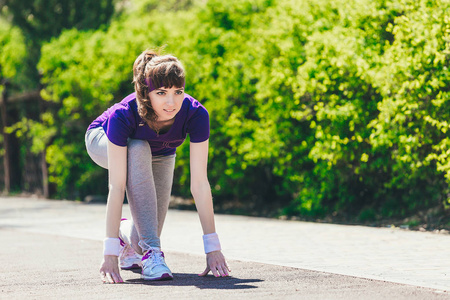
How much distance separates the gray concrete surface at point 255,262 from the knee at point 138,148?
839mm

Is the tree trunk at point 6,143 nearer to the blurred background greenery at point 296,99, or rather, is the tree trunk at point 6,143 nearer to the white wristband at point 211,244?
the blurred background greenery at point 296,99

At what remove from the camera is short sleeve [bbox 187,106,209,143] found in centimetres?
499

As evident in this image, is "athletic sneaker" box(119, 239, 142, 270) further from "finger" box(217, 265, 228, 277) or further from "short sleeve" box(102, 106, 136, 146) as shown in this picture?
"short sleeve" box(102, 106, 136, 146)

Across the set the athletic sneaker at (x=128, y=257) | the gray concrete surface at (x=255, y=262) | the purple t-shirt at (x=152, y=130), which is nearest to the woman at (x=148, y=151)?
the purple t-shirt at (x=152, y=130)

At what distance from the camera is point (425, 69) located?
24.7 ft

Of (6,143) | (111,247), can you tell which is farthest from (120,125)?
(6,143)

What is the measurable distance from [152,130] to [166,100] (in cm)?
25

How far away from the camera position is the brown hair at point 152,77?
4750mm

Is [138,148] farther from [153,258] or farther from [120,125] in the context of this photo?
[153,258]

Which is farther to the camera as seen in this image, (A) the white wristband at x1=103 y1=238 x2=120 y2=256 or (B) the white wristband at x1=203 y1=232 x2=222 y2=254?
(B) the white wristband at x1=203 y1=232 x2=222 y2=254

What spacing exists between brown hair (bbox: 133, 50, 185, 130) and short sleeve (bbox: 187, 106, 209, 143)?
0.25m

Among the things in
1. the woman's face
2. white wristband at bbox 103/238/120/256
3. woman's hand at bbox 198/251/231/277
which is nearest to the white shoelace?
white wristband at bbox 103/238/120/256

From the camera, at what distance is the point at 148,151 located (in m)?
4.93

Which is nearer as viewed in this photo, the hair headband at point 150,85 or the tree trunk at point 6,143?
the hair headband at point 150,85
